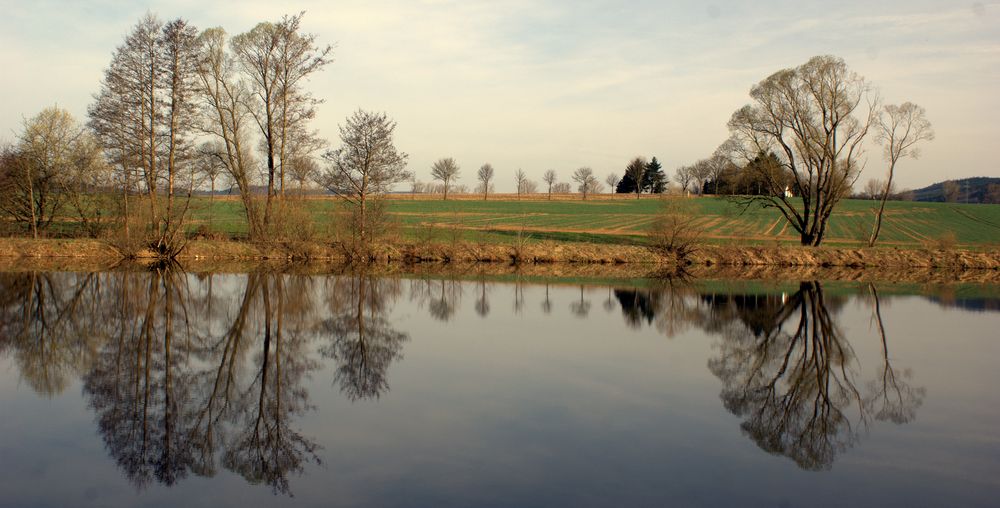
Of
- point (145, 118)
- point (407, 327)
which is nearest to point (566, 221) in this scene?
point (145, 118)

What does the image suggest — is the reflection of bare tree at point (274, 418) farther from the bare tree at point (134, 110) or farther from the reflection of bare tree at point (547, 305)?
the bare tree at point (134, 110)

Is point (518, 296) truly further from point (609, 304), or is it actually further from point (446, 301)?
point (609, 304)

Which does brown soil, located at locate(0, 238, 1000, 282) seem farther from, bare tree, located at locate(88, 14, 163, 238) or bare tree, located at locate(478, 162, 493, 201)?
bare tree, located at locate(478, 162, 493, 201)

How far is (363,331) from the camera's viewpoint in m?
14.7

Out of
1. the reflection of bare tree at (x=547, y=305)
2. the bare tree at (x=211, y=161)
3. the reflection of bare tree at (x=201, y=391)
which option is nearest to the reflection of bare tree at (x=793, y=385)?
the reflection of bare tree at (x=547, y=305)

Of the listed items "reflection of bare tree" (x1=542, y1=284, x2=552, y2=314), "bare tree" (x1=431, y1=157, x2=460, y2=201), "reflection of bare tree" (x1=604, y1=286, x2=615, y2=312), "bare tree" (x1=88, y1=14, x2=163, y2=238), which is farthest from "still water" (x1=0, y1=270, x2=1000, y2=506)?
"bare tree" (x1=431, y1=157, x2=460, y2=201)

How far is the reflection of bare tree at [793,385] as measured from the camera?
8461mm

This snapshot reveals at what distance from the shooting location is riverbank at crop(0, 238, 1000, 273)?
105 feet

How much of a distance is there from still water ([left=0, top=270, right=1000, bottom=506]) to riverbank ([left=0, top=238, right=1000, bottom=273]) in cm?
1525

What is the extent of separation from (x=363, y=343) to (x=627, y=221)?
50.2 metres

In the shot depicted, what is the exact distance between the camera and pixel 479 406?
9352mm

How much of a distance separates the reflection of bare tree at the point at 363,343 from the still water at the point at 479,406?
80 millimetres

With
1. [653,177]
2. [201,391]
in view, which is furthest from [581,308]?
[653,177]

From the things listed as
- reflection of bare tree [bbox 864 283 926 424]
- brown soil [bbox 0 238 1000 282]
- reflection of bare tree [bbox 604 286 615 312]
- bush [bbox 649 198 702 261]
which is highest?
bush [bbox 649 198 702 261]
